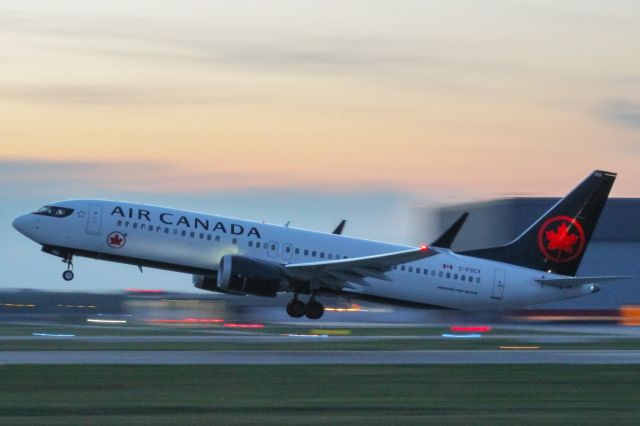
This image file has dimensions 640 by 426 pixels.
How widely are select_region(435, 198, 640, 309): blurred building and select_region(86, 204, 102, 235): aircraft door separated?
121ft

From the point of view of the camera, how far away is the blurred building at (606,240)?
70250mm

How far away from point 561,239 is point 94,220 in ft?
56.6

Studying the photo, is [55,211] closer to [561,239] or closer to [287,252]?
[287,252]

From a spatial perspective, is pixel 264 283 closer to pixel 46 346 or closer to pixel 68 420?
pixel 46 346

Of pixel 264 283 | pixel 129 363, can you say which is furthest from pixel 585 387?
pixel 264 283

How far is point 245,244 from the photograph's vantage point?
3981cm

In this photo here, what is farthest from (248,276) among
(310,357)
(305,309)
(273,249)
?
(310,357)

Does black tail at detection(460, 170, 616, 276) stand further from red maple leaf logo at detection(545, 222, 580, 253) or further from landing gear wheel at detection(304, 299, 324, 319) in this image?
landing gear wheel at detection(304, 299, 324, 319)

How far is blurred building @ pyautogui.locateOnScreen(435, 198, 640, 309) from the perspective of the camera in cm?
7025

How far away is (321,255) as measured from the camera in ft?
135

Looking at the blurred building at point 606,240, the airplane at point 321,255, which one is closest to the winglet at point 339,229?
the airplane at point 321,255

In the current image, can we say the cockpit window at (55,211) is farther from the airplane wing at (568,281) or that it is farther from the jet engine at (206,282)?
the airplane wing at (568,281)

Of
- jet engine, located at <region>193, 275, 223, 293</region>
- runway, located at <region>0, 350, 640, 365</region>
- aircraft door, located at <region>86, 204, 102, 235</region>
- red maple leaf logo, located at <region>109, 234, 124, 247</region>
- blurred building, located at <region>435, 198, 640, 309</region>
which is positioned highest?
blurred building, located at <region>435, 198, 640, 309</region>

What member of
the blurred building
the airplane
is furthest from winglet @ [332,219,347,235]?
the blurred building
